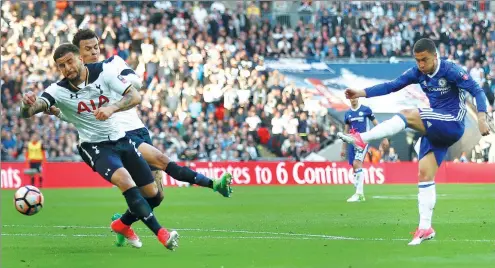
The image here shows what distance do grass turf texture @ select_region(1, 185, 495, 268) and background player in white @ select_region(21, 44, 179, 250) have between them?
0.75 meters

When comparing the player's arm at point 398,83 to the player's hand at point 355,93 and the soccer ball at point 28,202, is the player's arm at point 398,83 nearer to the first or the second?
the player's hand at point 355,93

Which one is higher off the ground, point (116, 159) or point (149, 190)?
point (116, 159)

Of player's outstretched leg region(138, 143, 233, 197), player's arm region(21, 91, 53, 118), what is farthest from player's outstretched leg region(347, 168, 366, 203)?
player's arm region(21, 91, 53, 118)

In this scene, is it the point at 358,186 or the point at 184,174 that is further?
the point at 358,186

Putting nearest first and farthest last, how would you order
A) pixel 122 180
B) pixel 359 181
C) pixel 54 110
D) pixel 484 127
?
pixel 122 180, pixel 484 127, pixel 54 110, pixel 359 181

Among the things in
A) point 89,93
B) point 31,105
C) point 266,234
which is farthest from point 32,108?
point 266,234

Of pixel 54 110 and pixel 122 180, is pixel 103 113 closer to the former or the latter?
pixel 122 180

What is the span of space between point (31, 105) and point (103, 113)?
37.7 inches

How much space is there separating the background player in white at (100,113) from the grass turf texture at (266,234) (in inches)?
29.4

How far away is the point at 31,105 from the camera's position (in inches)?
461

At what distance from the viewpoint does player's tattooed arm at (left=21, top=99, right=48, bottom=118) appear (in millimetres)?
11695

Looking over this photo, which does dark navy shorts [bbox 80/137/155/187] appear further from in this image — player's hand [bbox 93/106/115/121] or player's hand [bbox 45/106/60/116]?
player's hand [bbox 93/106/115/121]

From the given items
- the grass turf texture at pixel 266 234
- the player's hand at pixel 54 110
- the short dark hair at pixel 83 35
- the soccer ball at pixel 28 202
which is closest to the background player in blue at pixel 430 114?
the grass turf texture at pixel 266 234

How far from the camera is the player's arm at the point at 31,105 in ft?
38.0
